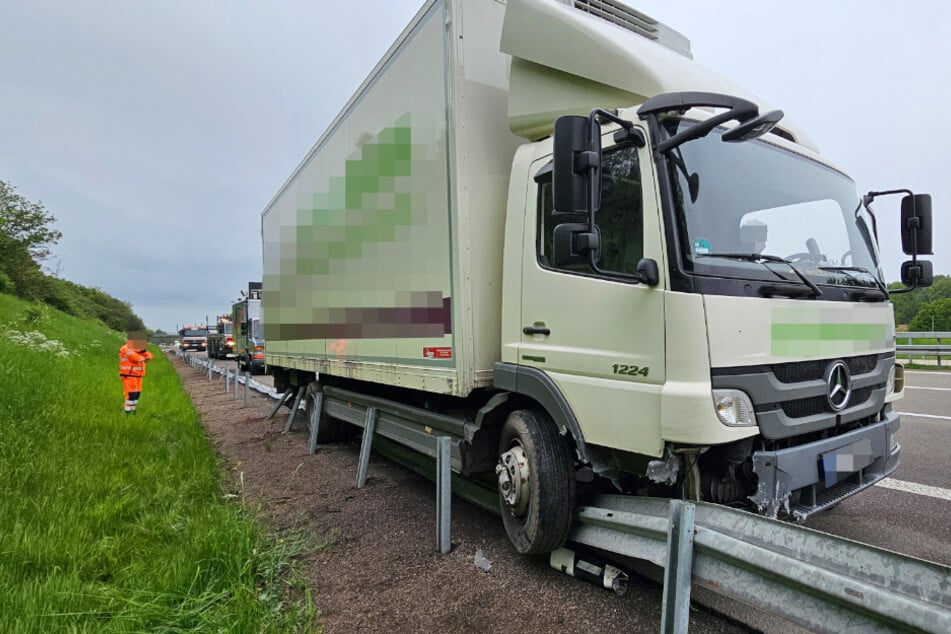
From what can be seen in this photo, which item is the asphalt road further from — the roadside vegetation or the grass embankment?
the roadside vegetation

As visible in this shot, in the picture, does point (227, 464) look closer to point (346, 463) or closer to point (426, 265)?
point (346, 463)

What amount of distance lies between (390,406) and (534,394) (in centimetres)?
222

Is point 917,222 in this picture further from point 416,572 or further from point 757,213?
point 416,572

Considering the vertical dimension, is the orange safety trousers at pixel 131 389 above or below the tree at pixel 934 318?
below

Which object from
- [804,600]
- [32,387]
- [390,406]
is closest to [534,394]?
[804,600]

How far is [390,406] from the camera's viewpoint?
4934 mm

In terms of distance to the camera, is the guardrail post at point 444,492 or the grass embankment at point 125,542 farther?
the guardrail post at point 444,492

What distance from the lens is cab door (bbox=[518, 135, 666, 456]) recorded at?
2.50m

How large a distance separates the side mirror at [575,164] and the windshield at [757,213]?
0.41 m

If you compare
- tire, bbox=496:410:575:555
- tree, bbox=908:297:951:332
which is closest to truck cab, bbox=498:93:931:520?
tire, bbox=496:410:575:555

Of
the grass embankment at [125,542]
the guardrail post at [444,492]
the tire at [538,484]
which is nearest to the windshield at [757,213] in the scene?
the tire at [538,484]

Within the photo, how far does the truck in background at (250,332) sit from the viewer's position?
20188 millimetres

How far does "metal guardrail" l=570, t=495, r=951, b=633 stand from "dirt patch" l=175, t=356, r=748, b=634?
2.19 feet

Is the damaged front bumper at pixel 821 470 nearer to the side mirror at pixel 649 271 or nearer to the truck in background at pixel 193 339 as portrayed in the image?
the side mirror at pixel 649 271
